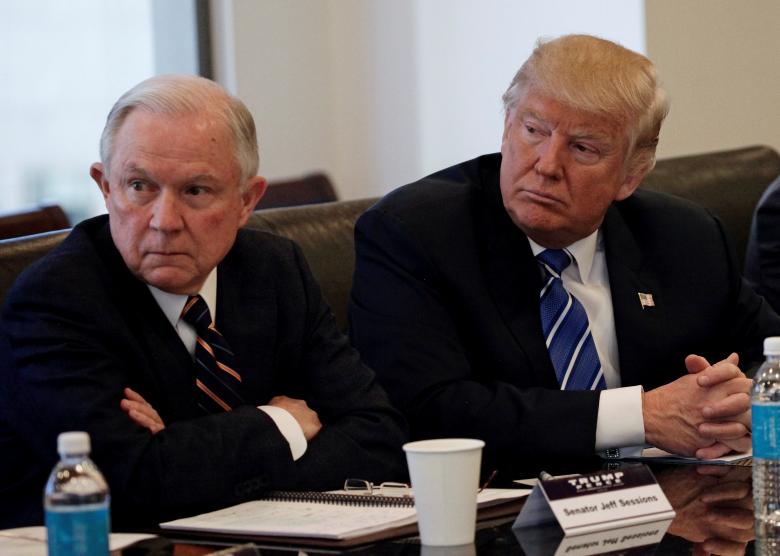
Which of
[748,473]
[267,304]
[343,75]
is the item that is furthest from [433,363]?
[343,75]

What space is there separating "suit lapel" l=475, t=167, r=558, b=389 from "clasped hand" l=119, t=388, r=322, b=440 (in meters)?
0.55

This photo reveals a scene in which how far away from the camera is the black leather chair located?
2.51 m

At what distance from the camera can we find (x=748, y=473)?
85.6 inches

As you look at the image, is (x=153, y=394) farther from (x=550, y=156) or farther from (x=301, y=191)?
(x=301, y=191)

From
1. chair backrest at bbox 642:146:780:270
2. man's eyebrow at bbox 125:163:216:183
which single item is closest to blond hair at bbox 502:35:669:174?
man's eyebrow at bbox 125:163:216:183

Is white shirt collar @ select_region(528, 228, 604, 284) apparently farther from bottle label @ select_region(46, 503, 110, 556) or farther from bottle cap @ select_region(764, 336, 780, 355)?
bottle label @ select_region(46, 503, 110, 556)

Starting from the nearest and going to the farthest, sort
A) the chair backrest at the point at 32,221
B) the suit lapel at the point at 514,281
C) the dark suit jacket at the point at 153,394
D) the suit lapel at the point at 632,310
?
the dark suit jacket at the point at 153,394 → the suit lapel at the point at 514,281 → the suit lapel at the point at 632,310 → the chair backrest at the point at 32,221

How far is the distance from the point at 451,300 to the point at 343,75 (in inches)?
136

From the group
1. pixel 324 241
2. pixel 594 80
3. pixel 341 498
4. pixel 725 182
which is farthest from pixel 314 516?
pixel 725 182

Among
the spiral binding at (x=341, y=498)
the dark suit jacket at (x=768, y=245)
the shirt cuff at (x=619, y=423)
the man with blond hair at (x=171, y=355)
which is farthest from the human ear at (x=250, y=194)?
the dark suit jacket at (x=768, y=245)

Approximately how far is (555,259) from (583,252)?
8cm

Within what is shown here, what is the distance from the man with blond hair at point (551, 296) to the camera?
243cm

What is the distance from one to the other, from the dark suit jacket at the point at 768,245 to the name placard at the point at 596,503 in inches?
76.3

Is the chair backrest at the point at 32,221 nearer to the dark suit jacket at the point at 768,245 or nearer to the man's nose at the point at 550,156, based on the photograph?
the man's nose at the point at 550,156
